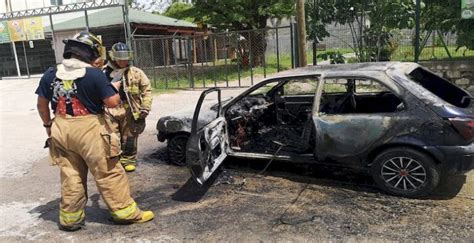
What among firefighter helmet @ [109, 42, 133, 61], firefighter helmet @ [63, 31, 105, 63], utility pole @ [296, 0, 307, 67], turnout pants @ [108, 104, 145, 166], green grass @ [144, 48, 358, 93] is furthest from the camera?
green grass @ [144, 48, 358, 93]

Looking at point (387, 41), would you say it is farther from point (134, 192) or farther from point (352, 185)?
point (134, 192)

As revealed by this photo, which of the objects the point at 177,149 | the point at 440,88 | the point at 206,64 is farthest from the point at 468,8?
the point at 206,64

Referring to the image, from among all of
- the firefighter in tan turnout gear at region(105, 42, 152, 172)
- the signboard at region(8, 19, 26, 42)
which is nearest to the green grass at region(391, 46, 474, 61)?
the firefighter in tan turnout gear at region(105, 42, 152, 172)

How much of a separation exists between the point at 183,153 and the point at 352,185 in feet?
7.52

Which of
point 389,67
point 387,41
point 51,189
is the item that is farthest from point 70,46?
point 387,41

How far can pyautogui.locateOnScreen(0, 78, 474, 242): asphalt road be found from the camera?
12.6ft

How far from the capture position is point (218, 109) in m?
5.37

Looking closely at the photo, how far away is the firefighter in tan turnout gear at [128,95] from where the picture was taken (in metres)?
5.57

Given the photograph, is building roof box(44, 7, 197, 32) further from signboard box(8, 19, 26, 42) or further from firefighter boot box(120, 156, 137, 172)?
firefighter boot box(120, 156, 137, 172)

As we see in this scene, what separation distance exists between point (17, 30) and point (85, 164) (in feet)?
76.4

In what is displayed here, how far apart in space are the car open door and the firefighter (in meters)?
0.70

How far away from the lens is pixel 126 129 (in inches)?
230

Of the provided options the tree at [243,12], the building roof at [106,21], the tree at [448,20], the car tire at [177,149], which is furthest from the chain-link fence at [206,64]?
the car tire at [177,149]

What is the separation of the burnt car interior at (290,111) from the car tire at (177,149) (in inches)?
29.0
